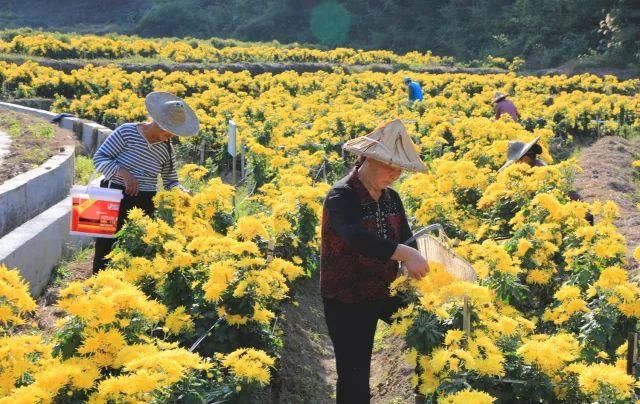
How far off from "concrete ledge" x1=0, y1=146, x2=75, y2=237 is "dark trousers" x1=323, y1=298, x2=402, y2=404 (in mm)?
4201

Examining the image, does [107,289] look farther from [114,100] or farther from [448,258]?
[114,100]

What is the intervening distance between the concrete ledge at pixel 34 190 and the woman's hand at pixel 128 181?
79.0 inches

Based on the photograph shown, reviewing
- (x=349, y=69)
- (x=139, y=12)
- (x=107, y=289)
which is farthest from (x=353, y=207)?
(x=139, y=12)

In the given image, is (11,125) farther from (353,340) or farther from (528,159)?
(353,340)

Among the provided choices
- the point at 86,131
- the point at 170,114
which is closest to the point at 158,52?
the point at 86,131

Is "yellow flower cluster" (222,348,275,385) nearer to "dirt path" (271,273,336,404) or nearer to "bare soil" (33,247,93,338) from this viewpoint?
"dirt path" (271,273,336,404)

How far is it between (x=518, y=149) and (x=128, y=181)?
14.0 feet

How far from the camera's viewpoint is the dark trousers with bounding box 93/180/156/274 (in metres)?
6.16

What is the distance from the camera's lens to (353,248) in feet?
13.8

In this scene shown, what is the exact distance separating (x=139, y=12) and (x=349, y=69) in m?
38.6

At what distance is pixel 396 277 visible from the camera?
4.43 meters

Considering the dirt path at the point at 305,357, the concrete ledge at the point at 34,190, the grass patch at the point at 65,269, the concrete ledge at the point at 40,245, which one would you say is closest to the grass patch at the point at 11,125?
the concrete ledge at the point at 34,190

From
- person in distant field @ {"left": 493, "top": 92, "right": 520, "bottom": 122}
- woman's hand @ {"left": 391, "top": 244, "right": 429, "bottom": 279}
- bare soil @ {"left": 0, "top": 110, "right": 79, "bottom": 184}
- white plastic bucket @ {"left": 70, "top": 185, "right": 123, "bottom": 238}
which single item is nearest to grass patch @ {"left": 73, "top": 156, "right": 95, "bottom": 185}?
bare soil @ {"left": 0, "top": 110, "right": 79, "bottom": 184}

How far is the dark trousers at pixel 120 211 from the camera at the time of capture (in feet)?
20.2
